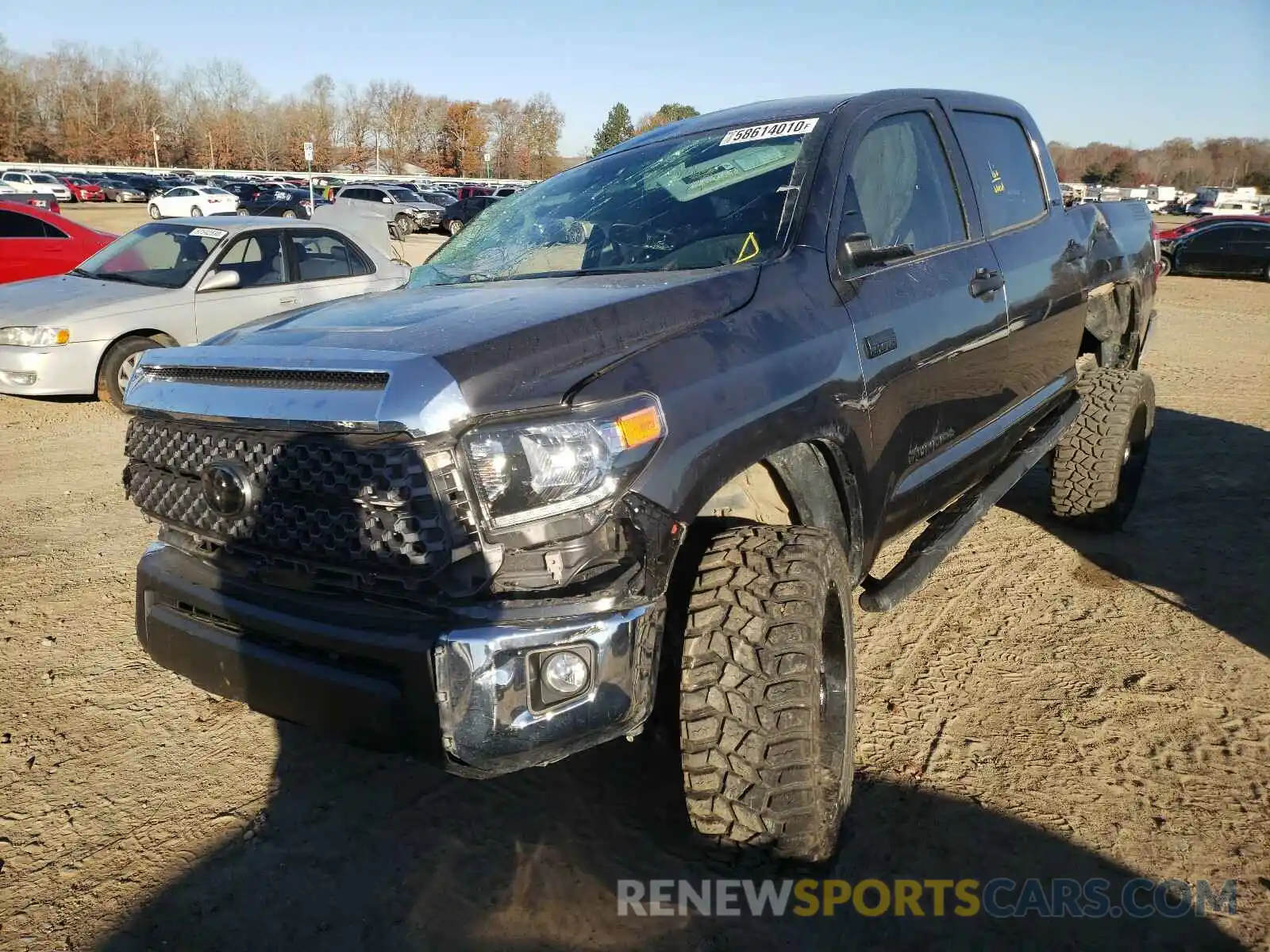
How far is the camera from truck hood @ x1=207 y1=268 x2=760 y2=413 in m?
2.07

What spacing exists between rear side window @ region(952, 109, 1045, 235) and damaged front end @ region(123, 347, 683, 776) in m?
2.51

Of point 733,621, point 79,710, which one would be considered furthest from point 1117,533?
point 79,710

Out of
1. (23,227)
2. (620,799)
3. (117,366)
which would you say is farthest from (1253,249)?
(620,799)

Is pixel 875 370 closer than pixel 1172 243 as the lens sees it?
Yes

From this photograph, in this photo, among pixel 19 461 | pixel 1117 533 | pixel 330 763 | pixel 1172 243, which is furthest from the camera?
pixel 1172 243

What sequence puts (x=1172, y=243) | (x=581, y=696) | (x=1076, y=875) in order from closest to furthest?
1. (x=581, y=696)
2. (x=1076, y=875)
3. (x=1172, y=243)

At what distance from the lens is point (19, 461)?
6.47 m

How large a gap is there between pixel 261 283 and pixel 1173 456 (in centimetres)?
756

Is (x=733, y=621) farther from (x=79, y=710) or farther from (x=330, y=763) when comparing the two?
(x=79, y=710)

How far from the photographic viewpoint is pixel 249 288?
327 inches

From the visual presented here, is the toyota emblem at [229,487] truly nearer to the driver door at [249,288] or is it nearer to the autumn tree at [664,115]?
the driver door at [249,288]

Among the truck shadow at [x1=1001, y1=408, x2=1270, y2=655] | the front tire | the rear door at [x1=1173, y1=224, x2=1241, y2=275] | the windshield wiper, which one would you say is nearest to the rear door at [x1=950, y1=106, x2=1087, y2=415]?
the truck shadow at [x1=1001, y1=408, x2=1270, y2=655]

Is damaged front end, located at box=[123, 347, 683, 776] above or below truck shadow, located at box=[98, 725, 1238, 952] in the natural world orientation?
above

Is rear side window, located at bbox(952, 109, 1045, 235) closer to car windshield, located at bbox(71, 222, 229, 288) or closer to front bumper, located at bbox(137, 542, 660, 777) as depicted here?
front bumper, located at bbox(137, 542, 660, 777)
